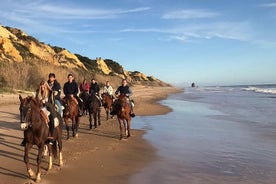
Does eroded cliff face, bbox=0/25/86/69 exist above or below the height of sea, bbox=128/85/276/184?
above

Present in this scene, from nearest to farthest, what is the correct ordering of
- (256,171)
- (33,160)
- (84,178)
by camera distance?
(84,178) < (256,171) < (33,160)

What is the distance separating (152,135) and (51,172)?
255 inches

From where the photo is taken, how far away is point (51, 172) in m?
8.20

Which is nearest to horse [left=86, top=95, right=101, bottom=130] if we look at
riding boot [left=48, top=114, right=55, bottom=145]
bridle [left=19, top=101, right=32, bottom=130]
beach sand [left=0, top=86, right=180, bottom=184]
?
beach sand [left=0, top=86, right=180, bottom=184]

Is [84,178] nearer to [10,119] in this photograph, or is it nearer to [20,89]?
[10,119]

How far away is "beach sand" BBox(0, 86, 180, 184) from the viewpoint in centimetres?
784

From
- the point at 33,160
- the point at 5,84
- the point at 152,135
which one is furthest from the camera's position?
the point at 5,84

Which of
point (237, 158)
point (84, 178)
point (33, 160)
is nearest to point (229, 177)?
point (237, 158)

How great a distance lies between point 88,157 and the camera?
987 cm

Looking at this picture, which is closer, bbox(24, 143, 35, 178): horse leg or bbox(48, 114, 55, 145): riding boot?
bbox(24, 143, 35, 178): horse leg

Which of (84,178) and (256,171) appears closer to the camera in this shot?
(84,178)

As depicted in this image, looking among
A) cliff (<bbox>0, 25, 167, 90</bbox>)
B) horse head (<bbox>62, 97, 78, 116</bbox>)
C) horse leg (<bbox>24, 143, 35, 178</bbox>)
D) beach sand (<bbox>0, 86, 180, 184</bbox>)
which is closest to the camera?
horse leg (<bbox>24, 143, 35, 178</bbox>)

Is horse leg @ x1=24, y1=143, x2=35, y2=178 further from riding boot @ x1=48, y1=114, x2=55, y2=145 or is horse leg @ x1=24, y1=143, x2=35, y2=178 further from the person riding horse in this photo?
riding boot @ x1=48, y1=114, x2=55, y2=145

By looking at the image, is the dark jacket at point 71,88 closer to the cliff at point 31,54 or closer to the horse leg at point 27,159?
the horse leg at point 27,159
